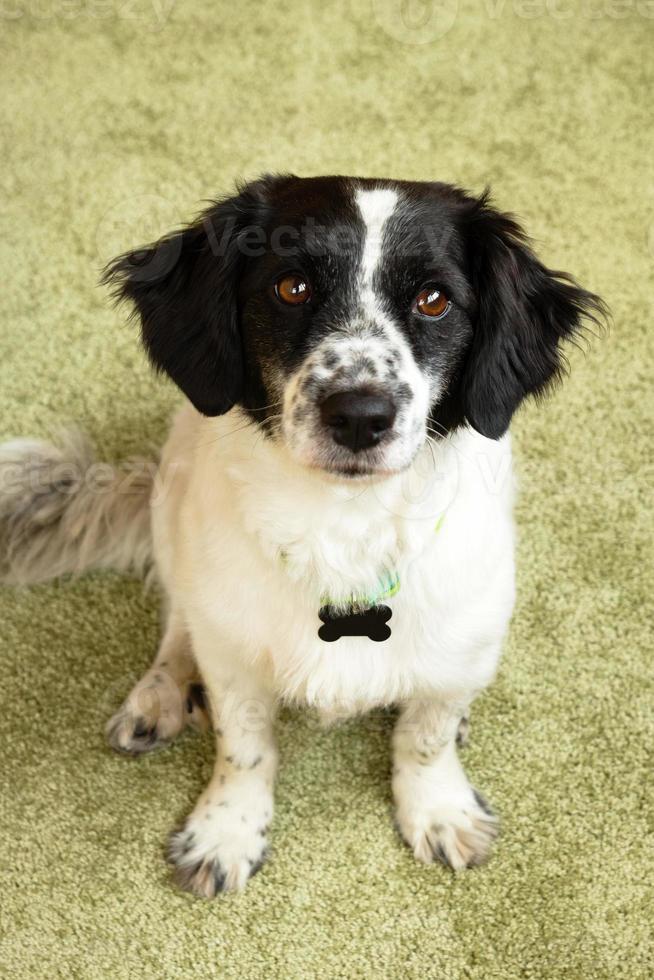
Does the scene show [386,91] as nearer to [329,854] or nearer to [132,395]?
[132,395]

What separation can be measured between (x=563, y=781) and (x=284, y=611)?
0.63 m

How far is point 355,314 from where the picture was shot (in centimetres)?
126

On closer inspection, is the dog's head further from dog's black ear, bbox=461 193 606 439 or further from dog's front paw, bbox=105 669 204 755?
dog's front paw, bbox=105 669 204 755

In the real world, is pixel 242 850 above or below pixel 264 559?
below

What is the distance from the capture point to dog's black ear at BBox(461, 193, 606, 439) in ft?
4.32

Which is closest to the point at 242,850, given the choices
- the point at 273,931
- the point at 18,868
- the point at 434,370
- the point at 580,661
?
the point at 273,931

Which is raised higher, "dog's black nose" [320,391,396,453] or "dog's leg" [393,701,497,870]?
"dog's black nose" [320,391,396,453]

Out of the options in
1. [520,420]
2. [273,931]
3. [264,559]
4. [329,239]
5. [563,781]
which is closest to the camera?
[329,239]

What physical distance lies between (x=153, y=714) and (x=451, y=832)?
1.76 ft

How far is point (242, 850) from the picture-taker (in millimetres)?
1610
